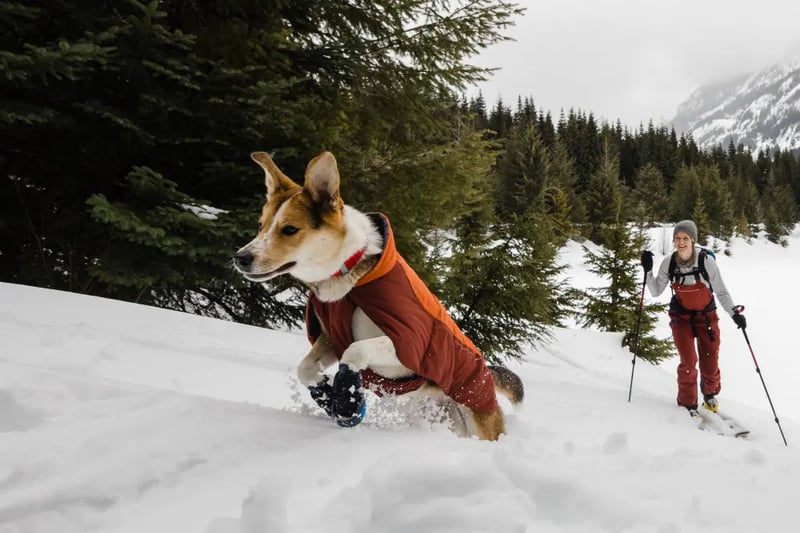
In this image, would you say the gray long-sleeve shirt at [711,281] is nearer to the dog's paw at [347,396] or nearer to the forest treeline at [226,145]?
the forest treeline at [226,145]

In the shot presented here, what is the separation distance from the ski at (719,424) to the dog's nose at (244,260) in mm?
6241

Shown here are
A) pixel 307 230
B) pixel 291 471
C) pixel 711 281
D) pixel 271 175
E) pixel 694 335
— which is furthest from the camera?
pixel 694 335

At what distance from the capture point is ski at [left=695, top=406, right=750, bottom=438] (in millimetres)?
6097

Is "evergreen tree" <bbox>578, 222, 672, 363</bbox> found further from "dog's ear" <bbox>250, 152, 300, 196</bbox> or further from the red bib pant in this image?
"dog's ear" <bbox>250, 152, 300, 196</bbox>

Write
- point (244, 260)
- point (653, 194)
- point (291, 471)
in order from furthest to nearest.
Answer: point (653, 194), point (244, 260), point (291, 471)

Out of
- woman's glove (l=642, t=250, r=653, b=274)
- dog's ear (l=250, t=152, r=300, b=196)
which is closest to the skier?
woman's glove (l=642, t=250, r=653, b=274)

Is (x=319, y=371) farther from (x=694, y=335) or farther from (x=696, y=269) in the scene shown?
(x=694, y=335)

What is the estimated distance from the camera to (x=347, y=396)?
216 centimetres

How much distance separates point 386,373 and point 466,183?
5.22 meters

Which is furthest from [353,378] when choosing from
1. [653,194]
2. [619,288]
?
[653,194]

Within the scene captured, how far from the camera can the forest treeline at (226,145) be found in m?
4.90

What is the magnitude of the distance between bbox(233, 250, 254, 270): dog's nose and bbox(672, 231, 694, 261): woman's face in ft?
19.5

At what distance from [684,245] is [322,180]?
566cm

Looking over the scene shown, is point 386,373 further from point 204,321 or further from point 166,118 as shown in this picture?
point 166,118
